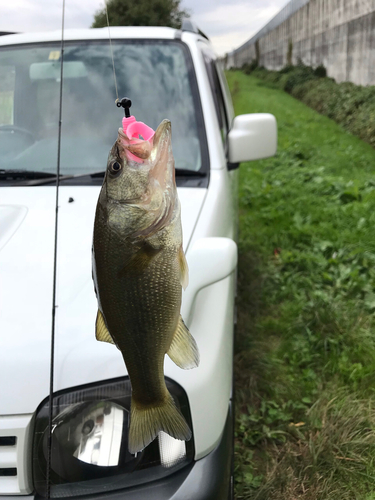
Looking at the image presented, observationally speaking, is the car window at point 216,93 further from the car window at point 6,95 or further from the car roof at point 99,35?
the car window at point 6,95

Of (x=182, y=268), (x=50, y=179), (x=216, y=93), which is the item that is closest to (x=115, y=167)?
(x=182, y=268)

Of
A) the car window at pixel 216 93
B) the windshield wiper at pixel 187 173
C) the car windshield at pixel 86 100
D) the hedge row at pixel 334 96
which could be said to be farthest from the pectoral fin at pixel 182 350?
the hedge row at pixel 334 96

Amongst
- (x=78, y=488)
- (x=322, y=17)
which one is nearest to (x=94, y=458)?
(x=78, y=488)

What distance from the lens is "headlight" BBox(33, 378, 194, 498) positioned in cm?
141

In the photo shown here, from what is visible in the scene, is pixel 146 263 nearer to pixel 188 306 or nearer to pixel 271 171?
pixel 188 306

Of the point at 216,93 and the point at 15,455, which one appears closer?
the point at 15,455

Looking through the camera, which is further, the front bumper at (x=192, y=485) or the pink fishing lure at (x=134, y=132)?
the front bumper at (x=192, y=485)

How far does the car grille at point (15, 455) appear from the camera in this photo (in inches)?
→ 54.0

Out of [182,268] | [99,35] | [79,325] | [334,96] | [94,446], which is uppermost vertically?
[334,96]

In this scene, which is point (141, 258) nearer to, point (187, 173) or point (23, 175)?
point (23, 175)

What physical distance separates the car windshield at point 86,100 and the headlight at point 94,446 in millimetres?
951

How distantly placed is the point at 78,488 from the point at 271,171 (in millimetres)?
7360

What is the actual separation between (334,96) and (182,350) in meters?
13.2

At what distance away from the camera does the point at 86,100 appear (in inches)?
84.0
